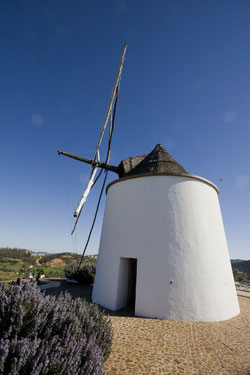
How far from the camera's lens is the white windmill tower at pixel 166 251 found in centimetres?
610

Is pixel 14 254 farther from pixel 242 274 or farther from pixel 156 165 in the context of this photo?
pixel 242 274

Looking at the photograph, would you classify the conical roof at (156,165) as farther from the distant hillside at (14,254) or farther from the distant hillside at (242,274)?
the distant hillside at (14,254)

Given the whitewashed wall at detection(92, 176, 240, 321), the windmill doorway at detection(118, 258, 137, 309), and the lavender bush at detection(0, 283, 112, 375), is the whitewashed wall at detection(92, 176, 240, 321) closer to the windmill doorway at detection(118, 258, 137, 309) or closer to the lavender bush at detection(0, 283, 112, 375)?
the windmill doorway at detection(118, 258, 137, 309)

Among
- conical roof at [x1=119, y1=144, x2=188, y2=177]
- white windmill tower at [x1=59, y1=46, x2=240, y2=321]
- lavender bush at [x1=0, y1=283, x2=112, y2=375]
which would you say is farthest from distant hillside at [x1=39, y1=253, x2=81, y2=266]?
lavender bush at [x1=0, y1=283, x2=112, y2=375]

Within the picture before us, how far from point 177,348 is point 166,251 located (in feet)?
8.98

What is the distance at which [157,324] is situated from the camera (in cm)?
544

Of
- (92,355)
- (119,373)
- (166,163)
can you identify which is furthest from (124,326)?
(166,163)

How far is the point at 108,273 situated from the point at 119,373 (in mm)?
4188

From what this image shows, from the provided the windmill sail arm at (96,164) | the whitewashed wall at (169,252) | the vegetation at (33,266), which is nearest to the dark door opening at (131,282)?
the whitewashed wall at (169,252)

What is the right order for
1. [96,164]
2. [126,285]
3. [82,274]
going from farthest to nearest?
[96,164] → [82,274] → [126,285]

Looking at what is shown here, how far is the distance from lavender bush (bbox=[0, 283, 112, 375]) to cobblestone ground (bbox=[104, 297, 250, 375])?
0.73 meters

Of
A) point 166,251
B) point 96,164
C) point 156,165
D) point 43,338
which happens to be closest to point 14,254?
point 96,164

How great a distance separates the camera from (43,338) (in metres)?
2.74

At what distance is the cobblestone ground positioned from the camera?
3486 mm
